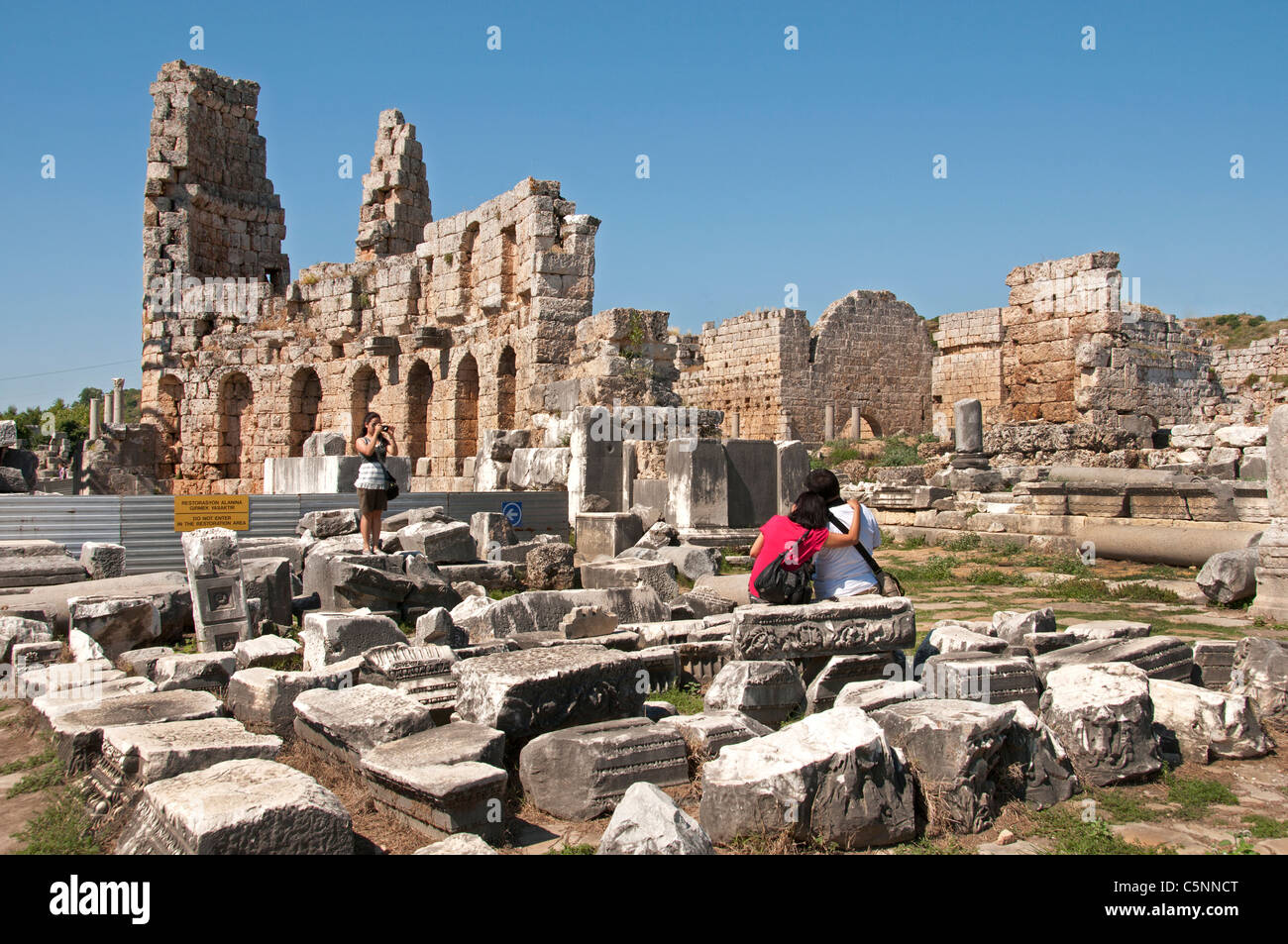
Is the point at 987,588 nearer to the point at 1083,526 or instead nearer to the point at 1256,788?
the point at 1083,526

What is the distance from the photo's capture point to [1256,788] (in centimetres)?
468

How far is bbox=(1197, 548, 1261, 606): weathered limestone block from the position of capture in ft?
29.1

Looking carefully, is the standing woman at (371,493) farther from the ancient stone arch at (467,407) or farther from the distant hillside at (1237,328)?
the distant hillside at (1237,328)

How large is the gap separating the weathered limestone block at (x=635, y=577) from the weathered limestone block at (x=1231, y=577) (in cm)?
509

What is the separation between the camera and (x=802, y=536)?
598 cm

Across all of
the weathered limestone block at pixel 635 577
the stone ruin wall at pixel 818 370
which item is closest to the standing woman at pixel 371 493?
the weathered limestone block at pixel 635 577

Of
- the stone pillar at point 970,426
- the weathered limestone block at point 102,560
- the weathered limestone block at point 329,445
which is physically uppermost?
the stone pillar at point 970,426

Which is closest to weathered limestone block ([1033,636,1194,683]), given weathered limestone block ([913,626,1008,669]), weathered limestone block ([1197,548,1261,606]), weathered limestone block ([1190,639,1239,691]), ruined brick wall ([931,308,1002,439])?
weathered limestone block ([1190,639,1239,691])

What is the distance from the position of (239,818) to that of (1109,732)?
3994 mm

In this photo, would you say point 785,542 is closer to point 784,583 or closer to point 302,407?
point 784,583

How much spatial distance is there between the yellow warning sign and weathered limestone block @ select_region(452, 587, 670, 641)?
3.85 meters

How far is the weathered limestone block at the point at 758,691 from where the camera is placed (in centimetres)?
521
